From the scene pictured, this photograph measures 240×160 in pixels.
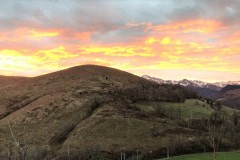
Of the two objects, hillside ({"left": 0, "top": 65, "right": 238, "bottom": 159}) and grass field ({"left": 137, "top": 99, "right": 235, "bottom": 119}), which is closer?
hillside ({"left": 0, "top": 65, "right": 238, "bottom": 159})

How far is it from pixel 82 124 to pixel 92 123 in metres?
4.29

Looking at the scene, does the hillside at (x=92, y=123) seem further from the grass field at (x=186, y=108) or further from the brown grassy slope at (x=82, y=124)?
the grass field at (x=186, y=108)

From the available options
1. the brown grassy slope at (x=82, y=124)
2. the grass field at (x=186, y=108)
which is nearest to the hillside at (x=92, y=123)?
the brown grassy slope at (x=82, y=124)

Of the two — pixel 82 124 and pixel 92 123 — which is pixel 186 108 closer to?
pixel 92 123

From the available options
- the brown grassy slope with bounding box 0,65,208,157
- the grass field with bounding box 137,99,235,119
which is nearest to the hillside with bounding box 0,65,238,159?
the brown grassy slope with bounding box 0,65,208,157

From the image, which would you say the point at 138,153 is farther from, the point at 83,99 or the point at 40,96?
the point at 40,96

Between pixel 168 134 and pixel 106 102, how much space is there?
Result: 42398 millimetres

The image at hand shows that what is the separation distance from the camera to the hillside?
116125mm

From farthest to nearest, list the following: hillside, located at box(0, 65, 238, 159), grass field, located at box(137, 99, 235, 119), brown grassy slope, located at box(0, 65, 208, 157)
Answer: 1. grass field, located at box(137, 99, 235, 119)
2. brown grassy slope, located at box(0, 65, 208, 157)
3. hillside, located at box(0, 65, 238, 159)

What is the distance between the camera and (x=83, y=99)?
168m

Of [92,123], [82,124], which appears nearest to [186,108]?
[92,123]

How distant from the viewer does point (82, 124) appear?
453 ft

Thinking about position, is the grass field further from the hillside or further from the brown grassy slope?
the brown grassy slope

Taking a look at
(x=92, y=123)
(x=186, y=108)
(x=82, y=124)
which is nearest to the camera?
(x=92, y=123)
